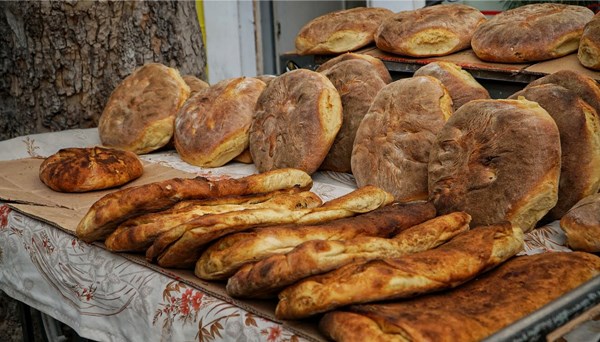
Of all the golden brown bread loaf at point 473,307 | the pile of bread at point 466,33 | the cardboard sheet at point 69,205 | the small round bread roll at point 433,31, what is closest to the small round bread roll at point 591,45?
the pile of bread at point 466,33

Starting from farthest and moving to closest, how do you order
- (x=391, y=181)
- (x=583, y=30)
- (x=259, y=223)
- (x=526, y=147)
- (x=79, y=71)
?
1. (x=79, y=71)
2. (x=583, y=30)
3. (x=391, y=181)
4. (x=526, y=147)
5. (x=259, y=223)

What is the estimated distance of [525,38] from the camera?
3068 millimetres

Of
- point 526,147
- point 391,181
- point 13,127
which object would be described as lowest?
point 13,127

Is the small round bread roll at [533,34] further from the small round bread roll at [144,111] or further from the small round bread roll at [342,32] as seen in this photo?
the small round bread roll at [144,111]

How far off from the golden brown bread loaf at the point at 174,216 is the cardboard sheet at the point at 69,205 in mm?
61

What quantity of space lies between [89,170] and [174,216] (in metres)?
0.96

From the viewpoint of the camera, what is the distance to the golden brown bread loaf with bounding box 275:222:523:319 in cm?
146

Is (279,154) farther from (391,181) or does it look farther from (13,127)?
(13,127)

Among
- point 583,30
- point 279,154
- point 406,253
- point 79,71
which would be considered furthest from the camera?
point 79,71

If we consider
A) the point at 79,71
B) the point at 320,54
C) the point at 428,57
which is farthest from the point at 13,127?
the point at 428,57

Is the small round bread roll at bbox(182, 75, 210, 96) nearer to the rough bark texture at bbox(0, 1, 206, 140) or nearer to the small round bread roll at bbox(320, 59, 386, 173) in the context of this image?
the rough bark texture at bbox(0, 1, 206, 140)

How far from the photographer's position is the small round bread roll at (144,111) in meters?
3.27

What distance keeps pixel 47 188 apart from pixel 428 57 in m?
1.86

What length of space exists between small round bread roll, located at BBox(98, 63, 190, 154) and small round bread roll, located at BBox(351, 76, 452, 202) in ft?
3.69
